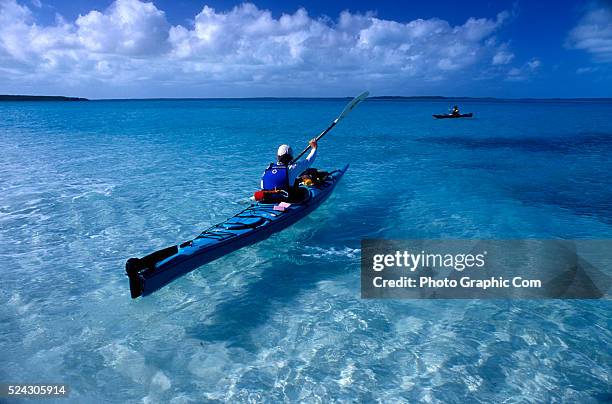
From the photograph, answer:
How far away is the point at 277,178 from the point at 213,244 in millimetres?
2974

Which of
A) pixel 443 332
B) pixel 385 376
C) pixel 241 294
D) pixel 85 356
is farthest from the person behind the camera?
pixel 241 294

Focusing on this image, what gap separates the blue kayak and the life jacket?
48 cm

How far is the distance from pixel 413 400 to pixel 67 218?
1197 cm

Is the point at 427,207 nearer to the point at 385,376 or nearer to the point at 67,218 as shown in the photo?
the point at 385,376

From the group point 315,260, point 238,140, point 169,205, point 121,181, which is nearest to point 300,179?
point 315,260

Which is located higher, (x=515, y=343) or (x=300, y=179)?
(x=300, y=179)

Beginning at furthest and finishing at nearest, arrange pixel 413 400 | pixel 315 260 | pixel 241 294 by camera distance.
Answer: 1. pixel 315 260
2. pixel 241 294
3. pixel 413 400

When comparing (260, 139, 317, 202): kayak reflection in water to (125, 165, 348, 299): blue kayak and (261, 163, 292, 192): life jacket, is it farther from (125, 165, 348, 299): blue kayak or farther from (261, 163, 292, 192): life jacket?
(125, 165, 348, 299): blue kayak

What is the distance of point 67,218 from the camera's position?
40.5 feet

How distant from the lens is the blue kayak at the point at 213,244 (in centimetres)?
652

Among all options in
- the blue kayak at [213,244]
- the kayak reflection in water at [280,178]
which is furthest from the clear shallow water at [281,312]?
the kayak reflection in water at [280,178]

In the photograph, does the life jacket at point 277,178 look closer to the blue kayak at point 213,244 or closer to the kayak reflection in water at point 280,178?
the kayak reflection in water at point 280,178

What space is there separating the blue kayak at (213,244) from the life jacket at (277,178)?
485 mm

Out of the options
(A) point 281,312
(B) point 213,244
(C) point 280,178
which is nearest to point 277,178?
(C) point 280,178
